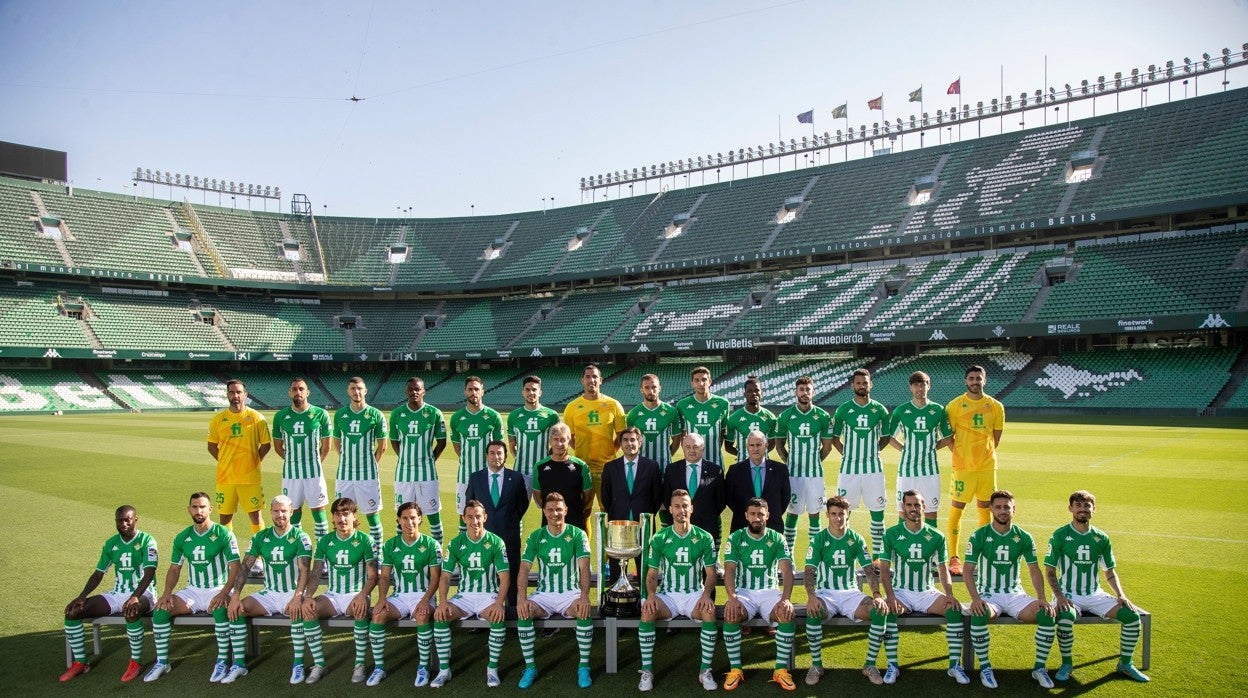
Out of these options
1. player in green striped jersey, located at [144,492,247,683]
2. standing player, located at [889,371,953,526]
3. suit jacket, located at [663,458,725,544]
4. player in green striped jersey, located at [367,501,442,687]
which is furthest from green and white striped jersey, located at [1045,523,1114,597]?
player in green striped jersey, located at [144,492,247,683]

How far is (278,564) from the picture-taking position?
21.4ft

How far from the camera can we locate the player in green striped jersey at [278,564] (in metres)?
6.32

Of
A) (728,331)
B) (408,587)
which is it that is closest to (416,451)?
(408,587)

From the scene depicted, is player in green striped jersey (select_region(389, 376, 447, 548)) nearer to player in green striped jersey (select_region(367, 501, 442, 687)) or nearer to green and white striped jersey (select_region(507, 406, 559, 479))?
green and white striped jersey (select_region(507, 406, 559, 479))

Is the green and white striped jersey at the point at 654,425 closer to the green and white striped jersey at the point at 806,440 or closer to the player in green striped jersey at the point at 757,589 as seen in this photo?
the green and white striped jersey at the point at 806,440

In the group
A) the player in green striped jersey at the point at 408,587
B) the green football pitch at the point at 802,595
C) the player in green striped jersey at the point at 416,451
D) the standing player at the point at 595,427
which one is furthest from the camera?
the player in green striped jersey at the point at 416,451

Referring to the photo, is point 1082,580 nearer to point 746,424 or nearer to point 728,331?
point 746,424

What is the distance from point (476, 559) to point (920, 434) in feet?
16.6

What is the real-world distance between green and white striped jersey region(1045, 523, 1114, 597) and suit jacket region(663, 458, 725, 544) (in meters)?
2.71

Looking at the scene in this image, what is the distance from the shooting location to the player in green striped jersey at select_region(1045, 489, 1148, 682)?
5.75 m

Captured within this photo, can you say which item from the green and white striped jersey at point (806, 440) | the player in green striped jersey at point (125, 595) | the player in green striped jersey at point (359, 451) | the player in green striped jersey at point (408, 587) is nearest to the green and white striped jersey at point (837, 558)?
the green and white striped jersey at point (806, 440)

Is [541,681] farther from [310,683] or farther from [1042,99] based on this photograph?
[1042,99]

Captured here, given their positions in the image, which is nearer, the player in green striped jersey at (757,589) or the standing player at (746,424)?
the player in green striped jersey at (757,589)

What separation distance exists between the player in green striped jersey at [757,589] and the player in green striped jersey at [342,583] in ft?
9.51
